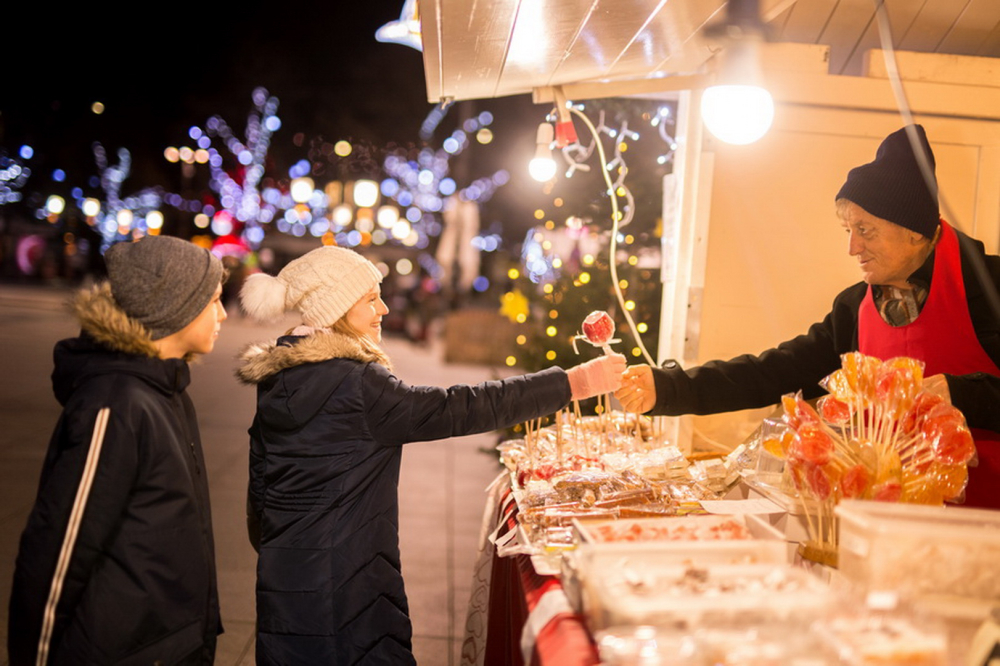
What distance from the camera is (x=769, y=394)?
3.79 m

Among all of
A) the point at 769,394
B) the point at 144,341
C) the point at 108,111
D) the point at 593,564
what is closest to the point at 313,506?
the point at 144,341

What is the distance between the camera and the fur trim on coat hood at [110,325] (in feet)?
7.84

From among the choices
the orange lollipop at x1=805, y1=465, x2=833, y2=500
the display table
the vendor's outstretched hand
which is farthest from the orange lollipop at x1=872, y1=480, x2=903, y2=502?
the vendor's outstretched hand

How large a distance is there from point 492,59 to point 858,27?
220 centimetres

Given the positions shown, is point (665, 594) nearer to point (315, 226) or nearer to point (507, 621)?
point (507, 621)

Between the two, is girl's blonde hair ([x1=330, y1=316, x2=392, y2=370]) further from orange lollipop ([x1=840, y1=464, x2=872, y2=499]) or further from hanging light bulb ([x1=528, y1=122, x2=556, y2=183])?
hanging light bulb ([x1=528, y1=122, x2=556, y2=183])

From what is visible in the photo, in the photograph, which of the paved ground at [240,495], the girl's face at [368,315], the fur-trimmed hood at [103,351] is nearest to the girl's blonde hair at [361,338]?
the girl's face at [368,315]

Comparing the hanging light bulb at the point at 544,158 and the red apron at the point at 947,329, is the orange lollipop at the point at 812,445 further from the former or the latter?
the hanging light bulb at the point at 544,158

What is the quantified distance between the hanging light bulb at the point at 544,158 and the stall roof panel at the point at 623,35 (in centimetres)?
29

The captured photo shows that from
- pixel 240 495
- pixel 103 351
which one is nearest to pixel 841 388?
pixel 103 351

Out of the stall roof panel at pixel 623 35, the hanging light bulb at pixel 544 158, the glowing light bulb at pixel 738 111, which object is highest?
the stall roof panel at pixel 623 35

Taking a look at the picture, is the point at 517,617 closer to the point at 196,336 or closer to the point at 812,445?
the point at 812,445

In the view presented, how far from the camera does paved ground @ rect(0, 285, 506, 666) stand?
509 centimetres

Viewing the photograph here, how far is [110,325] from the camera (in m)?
2.39
